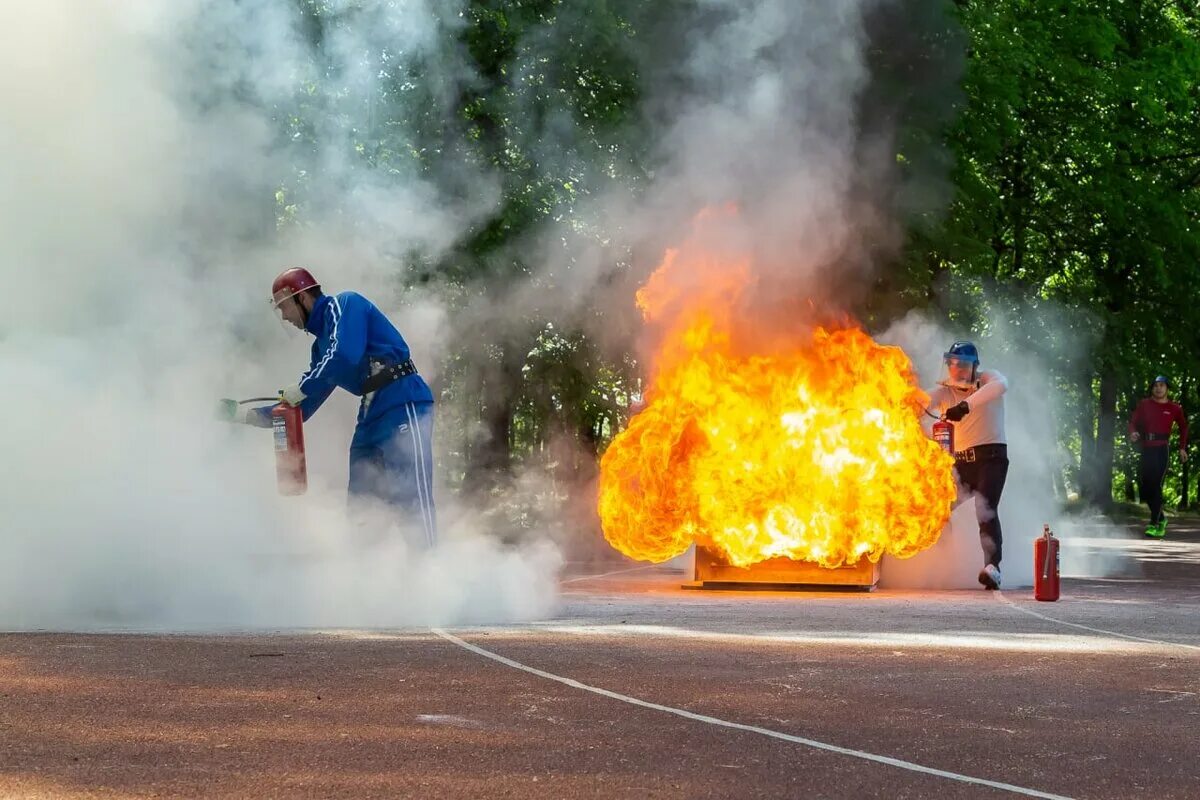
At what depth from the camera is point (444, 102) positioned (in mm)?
17797

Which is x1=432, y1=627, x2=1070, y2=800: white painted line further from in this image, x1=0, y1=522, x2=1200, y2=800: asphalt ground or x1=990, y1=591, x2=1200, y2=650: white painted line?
x1=990, y1=591, x2=1200, y2=650: white painted line

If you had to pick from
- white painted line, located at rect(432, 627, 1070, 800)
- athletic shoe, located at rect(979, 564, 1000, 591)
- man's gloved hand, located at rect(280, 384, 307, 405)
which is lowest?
white painted line, located at rect(432, 627, 1070, 800)

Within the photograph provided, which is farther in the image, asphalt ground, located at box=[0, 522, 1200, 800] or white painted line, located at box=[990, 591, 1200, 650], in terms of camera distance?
white painted line, located at box=[990, 591, 1200, 650]

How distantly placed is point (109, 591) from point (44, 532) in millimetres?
530

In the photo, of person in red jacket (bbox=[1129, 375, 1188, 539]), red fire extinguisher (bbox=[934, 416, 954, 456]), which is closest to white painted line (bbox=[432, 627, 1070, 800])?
red fire extinguisher (bbox=[934, 416, 954, 456])

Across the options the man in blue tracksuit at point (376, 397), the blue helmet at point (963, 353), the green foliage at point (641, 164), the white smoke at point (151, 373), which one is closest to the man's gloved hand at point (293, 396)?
the man in blue tracksuit at point (376, 397)

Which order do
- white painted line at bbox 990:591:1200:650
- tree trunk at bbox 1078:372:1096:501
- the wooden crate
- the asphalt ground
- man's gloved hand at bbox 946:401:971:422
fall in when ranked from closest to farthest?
the asphalt ground < white painted line at bbox 990:591:1200:650 < the wooden crate < man's gloved hand at bbox 946:401:971:422 < tree trunk at bbox 1078:372:1096:501

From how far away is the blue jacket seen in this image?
1054 cm

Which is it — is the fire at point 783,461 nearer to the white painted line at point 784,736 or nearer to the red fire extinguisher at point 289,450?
the red fire extinguisher at point 289,450

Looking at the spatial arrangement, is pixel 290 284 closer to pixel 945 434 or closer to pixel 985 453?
pixel 945 434

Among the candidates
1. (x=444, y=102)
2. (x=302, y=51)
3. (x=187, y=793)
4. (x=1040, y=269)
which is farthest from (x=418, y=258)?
(x=1040, y=269)

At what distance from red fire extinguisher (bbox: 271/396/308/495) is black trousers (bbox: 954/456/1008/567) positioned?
17.3 feet

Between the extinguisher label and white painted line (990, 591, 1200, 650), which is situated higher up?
the extinguisher label

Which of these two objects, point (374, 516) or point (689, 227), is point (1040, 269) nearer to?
point (689, 227)
